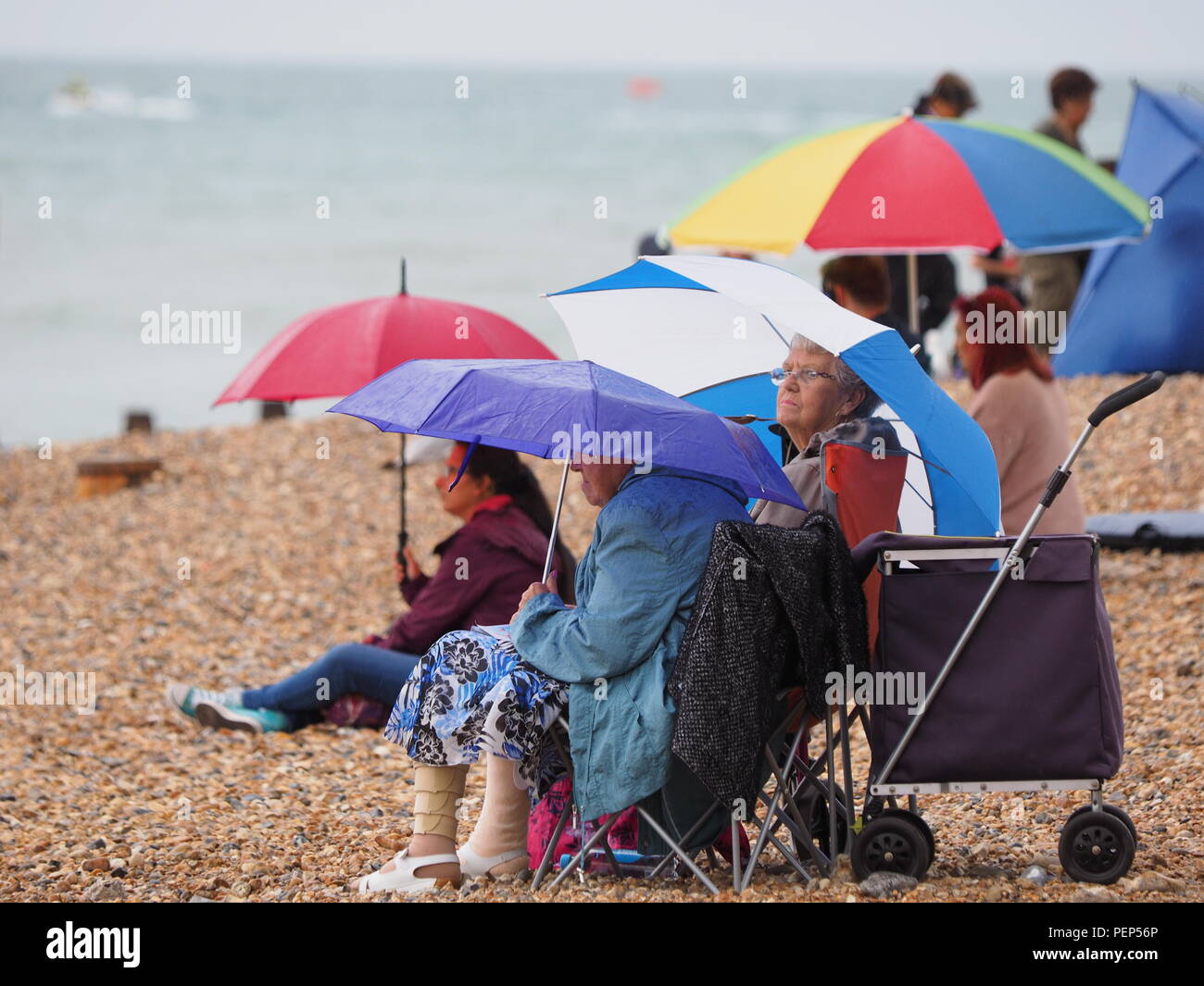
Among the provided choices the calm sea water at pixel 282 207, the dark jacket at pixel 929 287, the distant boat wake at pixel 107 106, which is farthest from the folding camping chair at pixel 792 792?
the distant boat wake at pixel 107 106

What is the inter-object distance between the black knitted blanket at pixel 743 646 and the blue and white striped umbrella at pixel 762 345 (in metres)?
0.52

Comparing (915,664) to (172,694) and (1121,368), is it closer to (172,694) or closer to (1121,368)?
(172,694)

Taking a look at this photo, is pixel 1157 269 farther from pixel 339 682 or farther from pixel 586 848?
pixel 586 848

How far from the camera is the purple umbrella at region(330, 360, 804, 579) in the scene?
345cm

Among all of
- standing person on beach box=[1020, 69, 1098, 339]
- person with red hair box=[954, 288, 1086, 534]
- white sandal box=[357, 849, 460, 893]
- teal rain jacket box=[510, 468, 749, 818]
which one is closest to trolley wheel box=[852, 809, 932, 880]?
teal rain jacket box=[510, 468, 749, 818]

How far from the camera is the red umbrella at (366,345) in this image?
5336 millimetres

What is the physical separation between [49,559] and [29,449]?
342 centimetres

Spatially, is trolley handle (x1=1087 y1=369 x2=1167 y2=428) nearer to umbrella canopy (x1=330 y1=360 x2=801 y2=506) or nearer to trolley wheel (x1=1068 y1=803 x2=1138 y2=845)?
umbrella canopy (x1=330 y1=360 x2=801 y2=506)

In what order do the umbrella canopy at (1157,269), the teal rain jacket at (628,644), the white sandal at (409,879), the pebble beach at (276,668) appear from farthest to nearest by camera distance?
the umbrella canopy at (1157,269) < the pebble beach at (276,668) < the white sandal at (409,879) < the teal rain jacket at (628,644)

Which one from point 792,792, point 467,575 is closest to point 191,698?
point 467,575

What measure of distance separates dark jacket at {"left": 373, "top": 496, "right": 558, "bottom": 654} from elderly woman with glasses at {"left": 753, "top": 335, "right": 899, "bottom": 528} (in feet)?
4.12

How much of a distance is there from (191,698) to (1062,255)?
6.38 metres

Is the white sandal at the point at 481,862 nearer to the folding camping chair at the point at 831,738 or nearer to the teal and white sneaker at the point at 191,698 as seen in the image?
the folding camping chair at the point at 831,738
